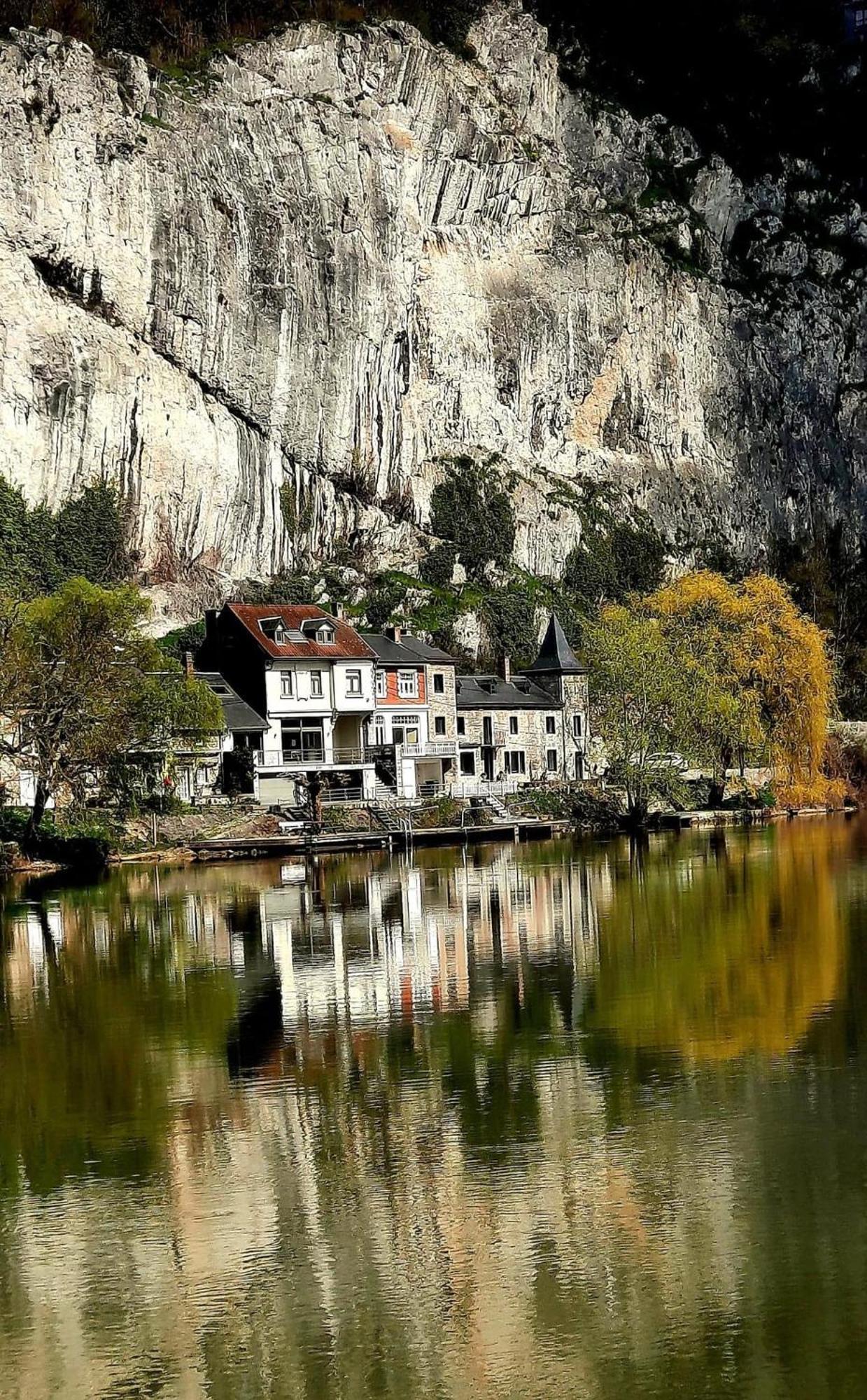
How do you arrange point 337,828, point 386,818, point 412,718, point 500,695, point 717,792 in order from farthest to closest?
1. point 500,695
2. point 412,718
3. point 717,792
4. point 386,818
5. point 337,828

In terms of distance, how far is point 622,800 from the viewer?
212 ft

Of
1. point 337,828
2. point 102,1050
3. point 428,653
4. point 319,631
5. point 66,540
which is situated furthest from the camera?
point 66,540

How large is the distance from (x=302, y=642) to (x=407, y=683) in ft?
19.6

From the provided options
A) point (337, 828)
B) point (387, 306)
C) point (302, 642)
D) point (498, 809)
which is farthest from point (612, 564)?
point (337, 828)

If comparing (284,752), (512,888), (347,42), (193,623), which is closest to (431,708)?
(284,752)

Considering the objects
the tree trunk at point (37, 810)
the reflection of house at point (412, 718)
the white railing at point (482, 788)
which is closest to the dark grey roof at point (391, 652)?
the reflection of house at point (412, 718)

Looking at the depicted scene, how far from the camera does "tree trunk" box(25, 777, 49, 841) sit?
47344 mm

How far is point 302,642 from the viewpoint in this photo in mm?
66938

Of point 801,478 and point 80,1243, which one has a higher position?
point 801,478

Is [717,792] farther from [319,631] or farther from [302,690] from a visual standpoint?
[319,631]

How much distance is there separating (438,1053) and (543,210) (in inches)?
3912

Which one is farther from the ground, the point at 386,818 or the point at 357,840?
the point at 386,818

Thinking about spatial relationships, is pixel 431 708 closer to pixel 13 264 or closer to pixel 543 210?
pixel 13 264

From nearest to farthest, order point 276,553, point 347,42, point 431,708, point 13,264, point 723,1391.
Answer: point 723,1391 → point 431,708 → point 13,264 → point 276,553 → point 347,42
